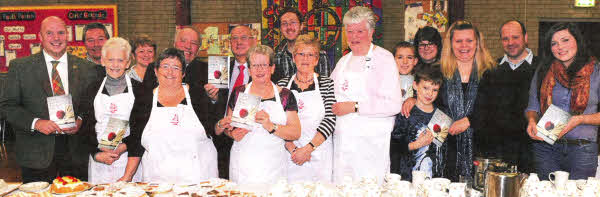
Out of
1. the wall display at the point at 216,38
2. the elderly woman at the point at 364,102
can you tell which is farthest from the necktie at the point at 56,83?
the wall display at the point at 216,38

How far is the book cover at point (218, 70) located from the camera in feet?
11.5

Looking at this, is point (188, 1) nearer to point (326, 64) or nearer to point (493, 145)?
point (326, 64)

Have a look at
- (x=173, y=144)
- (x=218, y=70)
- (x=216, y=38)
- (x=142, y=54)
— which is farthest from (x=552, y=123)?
(x=216, y=38)

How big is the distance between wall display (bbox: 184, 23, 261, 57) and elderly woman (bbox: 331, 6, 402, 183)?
4287 mm

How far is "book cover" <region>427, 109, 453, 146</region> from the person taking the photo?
327 cm

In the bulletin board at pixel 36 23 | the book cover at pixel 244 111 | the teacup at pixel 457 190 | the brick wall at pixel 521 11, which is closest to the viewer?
the teacup at pixel 457 190

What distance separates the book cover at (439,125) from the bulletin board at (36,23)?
6133mm

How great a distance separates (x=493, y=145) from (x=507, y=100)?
1.18 ft

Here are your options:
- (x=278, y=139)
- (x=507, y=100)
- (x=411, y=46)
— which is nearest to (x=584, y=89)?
(x=507, y=100)

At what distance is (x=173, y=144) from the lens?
122 inches

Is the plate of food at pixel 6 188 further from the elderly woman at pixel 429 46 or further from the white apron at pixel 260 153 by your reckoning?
the elderly woman at pixel 429 46

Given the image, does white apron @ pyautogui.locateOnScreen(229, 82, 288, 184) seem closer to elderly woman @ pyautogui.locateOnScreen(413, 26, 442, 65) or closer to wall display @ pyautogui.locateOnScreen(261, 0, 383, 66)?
elderly woman @ pyautogui.locateOnScreen(413, 26, 442, 65)

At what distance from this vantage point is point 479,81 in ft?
11.0

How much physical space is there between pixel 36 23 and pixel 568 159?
804cm
